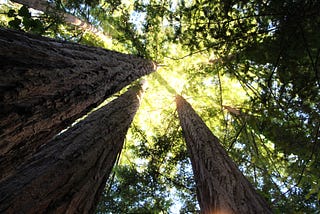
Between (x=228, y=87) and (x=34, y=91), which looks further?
(x=228, y=87)

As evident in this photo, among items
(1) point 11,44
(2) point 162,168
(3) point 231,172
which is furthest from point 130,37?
(1) point 11,44

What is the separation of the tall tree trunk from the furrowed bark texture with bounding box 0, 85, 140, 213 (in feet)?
1.11

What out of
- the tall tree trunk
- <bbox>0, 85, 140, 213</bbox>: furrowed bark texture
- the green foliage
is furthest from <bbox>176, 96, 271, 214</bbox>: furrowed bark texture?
the tall tree trunk

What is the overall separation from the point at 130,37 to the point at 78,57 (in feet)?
16.5

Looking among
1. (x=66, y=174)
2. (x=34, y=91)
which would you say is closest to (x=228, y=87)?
(x=66, y=174)

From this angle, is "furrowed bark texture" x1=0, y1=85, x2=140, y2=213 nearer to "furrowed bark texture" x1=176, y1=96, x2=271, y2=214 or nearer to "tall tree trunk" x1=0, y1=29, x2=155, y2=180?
"tall tree trunk" x1=0, y1=29, x2=155, y2=180

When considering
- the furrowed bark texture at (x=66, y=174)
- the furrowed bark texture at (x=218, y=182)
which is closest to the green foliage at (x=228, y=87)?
the furrowed bark texture at (x=218, y=182)

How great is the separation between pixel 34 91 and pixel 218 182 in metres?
2.33

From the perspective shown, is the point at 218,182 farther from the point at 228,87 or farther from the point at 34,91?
the point at 228,87

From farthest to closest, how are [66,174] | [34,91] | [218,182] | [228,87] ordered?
[228,87] < [218,182] < [66,174] < [34,91]

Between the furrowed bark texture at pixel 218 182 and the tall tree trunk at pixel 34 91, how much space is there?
5.99 ft

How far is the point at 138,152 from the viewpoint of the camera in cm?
778

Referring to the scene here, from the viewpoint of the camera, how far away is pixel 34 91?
1.61 metres

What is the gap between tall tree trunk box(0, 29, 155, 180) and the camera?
55.1 inches
